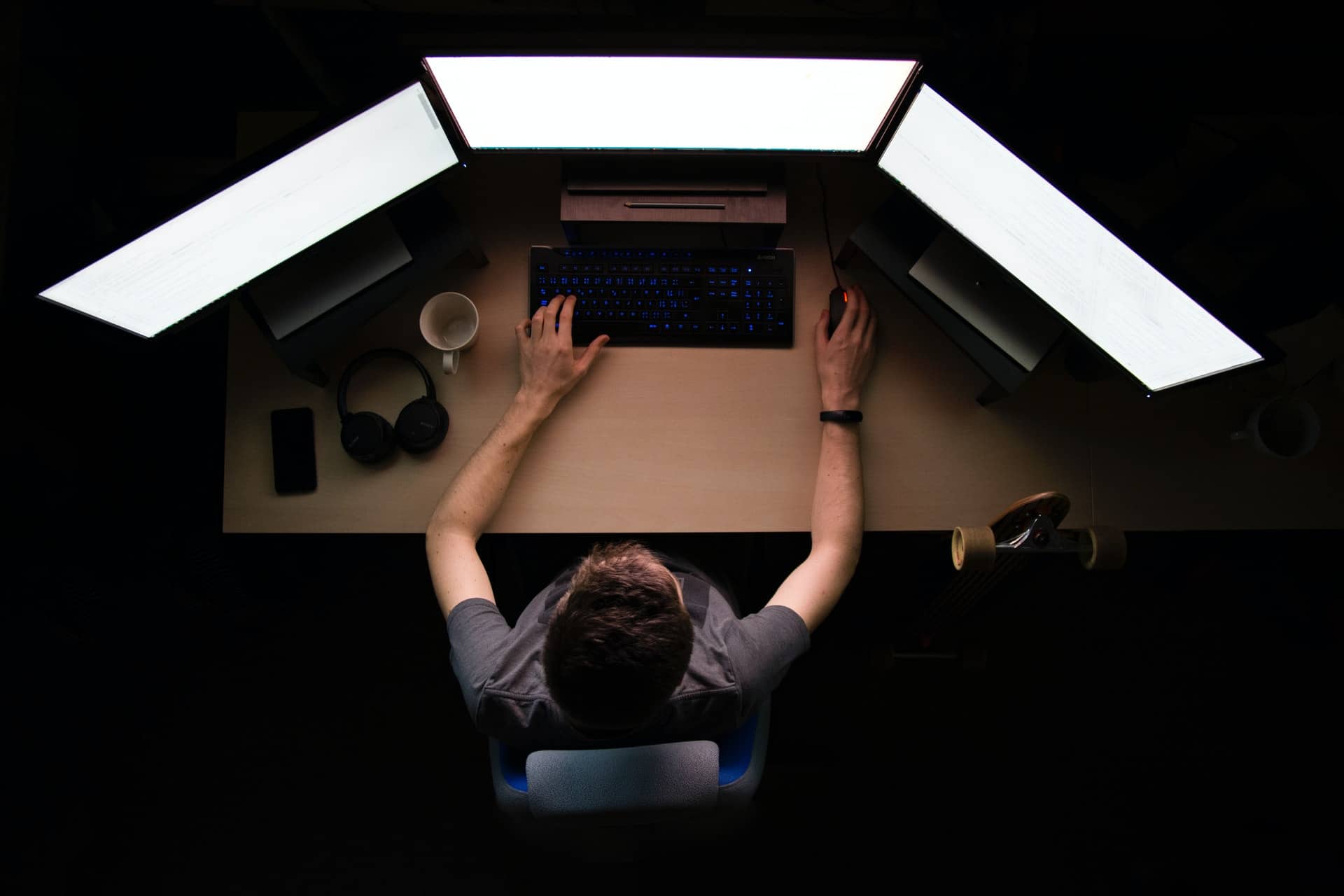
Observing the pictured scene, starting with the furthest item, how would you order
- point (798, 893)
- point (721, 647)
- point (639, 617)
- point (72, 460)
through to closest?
point (798, 893) < point (72, 460) < point (721, 647) < point (639, 617)

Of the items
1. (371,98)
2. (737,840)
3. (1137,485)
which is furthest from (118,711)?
(1137,485)

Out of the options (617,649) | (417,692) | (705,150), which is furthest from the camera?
(417,692)

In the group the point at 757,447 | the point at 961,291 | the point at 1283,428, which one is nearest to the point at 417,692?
the point at 757,447

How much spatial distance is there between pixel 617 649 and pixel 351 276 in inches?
29.1

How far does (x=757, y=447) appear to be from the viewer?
122 centimetres

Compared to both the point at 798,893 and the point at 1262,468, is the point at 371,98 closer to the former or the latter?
the point at 1262,468

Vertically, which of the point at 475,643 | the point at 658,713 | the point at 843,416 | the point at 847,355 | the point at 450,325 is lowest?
the point at 658,713

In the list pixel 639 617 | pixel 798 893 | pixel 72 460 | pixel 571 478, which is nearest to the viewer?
pixel 639 617

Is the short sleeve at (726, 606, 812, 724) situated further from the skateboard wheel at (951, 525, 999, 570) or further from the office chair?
the skateboard wheel at (951, 525, 999, 570)

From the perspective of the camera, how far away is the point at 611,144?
1094 mm

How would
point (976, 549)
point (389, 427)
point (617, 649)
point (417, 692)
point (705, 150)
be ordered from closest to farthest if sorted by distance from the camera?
point (617, 649)
point (976, 549)
point (705, 150)
point (389, 427)
point (417, 692)

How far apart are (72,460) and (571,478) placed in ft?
3.22

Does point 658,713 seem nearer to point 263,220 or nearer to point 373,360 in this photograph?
point 373,360

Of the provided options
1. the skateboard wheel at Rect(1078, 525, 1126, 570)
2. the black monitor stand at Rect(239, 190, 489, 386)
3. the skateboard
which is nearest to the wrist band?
the skateboard
